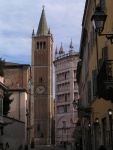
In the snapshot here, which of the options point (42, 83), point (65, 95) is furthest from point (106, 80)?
point (42, 83)

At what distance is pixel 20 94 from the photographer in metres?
58.8

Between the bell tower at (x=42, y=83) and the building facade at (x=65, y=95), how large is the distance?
10.1m

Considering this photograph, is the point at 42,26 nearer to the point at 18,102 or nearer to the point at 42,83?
the point at 42,83

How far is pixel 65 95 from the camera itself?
4313 inches

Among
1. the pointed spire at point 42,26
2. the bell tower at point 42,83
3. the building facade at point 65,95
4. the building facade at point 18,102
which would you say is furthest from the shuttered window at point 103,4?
the pointed spire at point 42,26

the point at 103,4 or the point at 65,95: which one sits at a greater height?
the point at 65,95

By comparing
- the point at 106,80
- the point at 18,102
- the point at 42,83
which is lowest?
the point at 106,80

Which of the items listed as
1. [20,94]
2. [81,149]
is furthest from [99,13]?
[20,94]

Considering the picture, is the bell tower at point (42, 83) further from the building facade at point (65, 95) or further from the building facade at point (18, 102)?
the building facade at point (18, 102)

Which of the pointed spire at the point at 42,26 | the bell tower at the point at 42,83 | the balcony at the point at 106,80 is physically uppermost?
the pointed spire at the point at 42,26

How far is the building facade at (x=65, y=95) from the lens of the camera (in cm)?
10569

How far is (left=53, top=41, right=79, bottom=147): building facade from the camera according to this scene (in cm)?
10569

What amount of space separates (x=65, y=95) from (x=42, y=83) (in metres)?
20.0

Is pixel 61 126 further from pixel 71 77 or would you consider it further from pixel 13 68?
pixel 13 68
